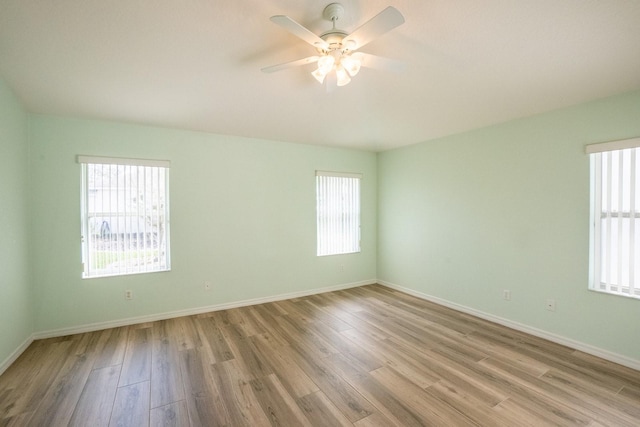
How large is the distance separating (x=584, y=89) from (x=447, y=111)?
1.11m

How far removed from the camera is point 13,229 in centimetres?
253

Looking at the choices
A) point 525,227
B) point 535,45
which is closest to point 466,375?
point 525,227

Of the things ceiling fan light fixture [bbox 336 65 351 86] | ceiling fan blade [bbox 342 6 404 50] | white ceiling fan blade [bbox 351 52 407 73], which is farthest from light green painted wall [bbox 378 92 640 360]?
ceiling fan blade [bbox 342 6 404 50]

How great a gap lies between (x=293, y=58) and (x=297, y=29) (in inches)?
25.2

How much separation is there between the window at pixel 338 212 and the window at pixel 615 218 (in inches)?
122

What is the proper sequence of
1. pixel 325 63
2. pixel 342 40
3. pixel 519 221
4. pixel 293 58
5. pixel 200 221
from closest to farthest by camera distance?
pixel 342 40, pixel 325 63, pixel 293 58, pixel 519 221, pixel 200 221

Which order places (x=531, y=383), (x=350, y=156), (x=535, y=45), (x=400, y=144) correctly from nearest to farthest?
(x=535, y=45)
(x=531, y=383)
(x=400, y=144)
(x=350, y=156)

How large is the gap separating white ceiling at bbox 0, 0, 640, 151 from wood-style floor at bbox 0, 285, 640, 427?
2.47 meters

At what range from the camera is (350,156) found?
193 inches

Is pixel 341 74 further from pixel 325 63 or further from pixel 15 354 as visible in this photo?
pixel 15 354

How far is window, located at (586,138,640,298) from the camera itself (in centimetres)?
242

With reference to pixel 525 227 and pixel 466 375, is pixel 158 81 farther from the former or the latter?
pixel 525 227

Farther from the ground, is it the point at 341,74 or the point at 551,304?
the point at 341,74

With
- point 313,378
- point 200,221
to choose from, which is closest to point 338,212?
point 200,221
